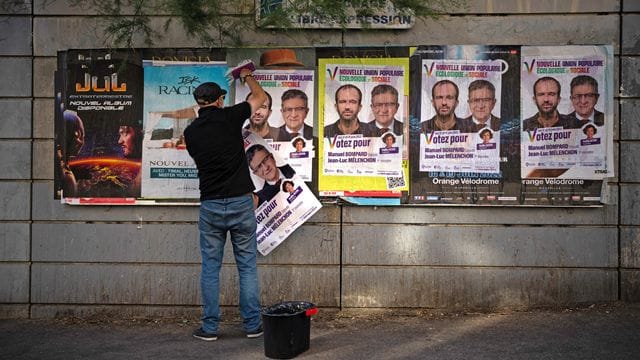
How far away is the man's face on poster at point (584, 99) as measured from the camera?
604cm

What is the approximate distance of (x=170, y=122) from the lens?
6.21 m

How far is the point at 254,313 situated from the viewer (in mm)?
5391

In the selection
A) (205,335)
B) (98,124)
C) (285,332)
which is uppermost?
(98,124)

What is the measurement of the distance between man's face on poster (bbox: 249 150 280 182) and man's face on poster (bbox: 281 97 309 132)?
1.15ft

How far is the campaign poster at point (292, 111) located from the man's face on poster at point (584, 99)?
2413 mm

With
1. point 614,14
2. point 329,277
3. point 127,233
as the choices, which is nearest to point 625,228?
point 614,14

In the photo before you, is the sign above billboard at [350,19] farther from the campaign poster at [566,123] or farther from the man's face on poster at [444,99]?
the campaign poster at [566,123]

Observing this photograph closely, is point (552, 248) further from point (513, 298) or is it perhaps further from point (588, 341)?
point (588, 341)

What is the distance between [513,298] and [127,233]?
12.1 feet

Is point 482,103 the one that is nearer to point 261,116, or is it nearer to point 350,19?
point 350,19

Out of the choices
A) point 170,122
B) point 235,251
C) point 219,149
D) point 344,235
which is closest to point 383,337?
point 344,235

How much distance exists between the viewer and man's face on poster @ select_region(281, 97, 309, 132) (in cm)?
616

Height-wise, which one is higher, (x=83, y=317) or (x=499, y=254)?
(x=499, y=254)

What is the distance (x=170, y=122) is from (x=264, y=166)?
0.98 m
